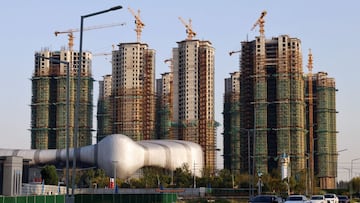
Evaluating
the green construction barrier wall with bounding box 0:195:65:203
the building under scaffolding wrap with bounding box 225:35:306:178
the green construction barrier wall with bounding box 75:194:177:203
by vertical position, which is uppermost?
the building under scaffolding wrap with bounding box 225:35:306:178

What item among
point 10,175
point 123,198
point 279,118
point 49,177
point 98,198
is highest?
point 279,118

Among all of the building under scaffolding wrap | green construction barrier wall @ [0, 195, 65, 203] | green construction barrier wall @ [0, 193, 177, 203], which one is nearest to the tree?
the building under scaffolding wrap

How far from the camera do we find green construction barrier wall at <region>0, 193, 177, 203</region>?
1775 inches

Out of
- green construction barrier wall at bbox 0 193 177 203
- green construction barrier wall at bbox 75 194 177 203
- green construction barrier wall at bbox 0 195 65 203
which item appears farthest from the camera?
green construction barrier wall at bbox 75 194 177 203

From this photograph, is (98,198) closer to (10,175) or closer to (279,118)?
(10,175)

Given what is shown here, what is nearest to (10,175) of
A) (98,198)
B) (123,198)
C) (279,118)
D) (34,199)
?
(123,198)

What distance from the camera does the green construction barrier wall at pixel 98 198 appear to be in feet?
148

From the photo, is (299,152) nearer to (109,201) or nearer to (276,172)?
(276,172)

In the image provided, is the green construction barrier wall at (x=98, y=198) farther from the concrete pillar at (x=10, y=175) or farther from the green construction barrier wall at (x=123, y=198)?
the concrete pillar at (x=10, y=175)

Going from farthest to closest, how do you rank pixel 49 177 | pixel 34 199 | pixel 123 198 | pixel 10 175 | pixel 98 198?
pixel 49 177, pixel 10 175, pixel 123 198, pixel 98 198, pixel 34 199

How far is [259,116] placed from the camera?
639 feet

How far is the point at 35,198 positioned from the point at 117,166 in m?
→ 152

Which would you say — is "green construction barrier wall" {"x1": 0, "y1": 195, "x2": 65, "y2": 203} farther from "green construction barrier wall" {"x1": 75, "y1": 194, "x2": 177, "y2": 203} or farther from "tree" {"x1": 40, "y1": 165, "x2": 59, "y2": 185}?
"tree" {"x1": 40, "y1": 165, "x2": 59, "y2": 185}

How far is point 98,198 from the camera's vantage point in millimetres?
54938
